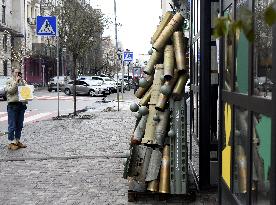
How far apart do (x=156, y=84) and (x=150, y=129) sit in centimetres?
57

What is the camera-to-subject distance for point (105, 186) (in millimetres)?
6941

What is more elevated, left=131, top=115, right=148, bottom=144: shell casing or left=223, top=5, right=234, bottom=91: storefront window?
left=223, top=5, right=234, bottom=91: storefront window

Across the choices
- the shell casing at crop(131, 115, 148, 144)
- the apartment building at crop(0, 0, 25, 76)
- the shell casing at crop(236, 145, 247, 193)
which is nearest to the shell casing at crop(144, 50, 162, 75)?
the shell casing at crop(131, 115, 148, 144)

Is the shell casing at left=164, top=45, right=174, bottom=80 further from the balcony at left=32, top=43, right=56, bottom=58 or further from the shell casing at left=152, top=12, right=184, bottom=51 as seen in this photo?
the balcony at left=32, top=43, right=56, bottom=58

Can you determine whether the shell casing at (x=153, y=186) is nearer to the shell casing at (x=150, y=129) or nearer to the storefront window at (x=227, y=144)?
the shell casing at (x=150, y=129)

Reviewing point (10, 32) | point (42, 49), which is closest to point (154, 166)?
point (10, 32)

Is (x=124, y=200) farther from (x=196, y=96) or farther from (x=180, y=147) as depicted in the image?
(x=196, y=96)

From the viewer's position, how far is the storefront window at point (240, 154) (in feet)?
11.3

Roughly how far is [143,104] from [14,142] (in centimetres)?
546

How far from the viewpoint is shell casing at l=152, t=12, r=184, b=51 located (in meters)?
6.12

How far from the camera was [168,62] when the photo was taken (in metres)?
5.93

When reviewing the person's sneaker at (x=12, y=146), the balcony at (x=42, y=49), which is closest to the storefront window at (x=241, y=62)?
the person's sneaker at (x=12, y=146)

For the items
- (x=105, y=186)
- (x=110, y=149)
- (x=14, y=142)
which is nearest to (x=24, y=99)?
(x=14, y=142)

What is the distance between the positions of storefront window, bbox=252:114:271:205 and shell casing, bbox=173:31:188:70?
2.83 meters
